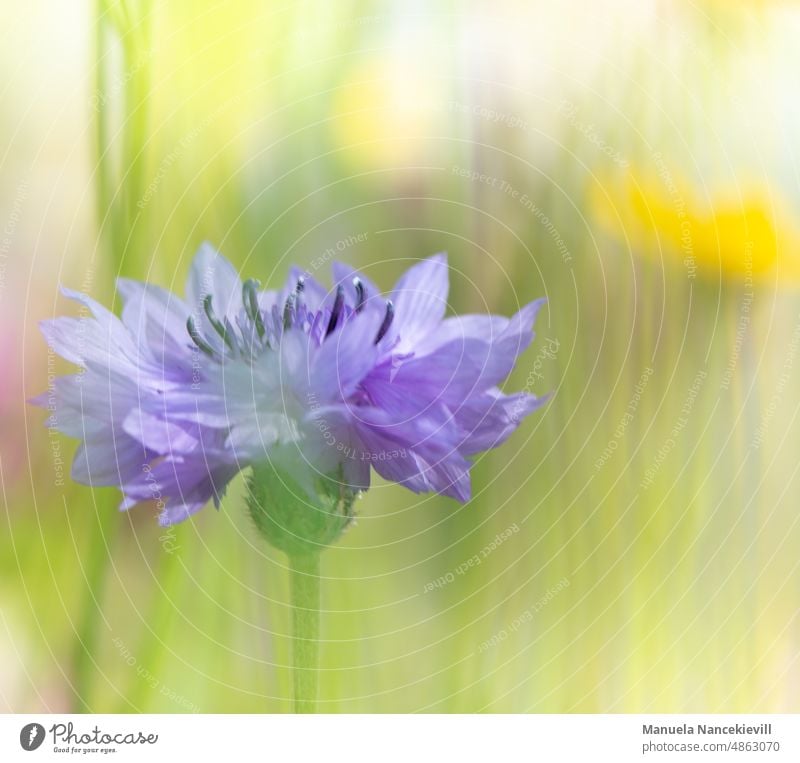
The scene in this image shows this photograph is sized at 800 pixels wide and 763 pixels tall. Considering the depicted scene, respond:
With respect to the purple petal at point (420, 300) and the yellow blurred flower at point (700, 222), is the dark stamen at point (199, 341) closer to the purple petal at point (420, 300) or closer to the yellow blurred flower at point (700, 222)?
the purple petal at point (420, 300)

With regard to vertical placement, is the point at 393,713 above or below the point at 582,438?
below

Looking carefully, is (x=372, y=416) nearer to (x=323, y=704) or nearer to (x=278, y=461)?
(x=278, y=461)

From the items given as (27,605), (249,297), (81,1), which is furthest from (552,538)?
(81,1)

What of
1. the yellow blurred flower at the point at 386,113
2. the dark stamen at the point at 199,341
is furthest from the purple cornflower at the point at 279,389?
the yellow blurred flower at the point at 386,113

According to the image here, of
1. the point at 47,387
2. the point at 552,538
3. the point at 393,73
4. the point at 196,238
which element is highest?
the point at 393,73

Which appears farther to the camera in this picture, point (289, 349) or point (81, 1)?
point (81, 1)
